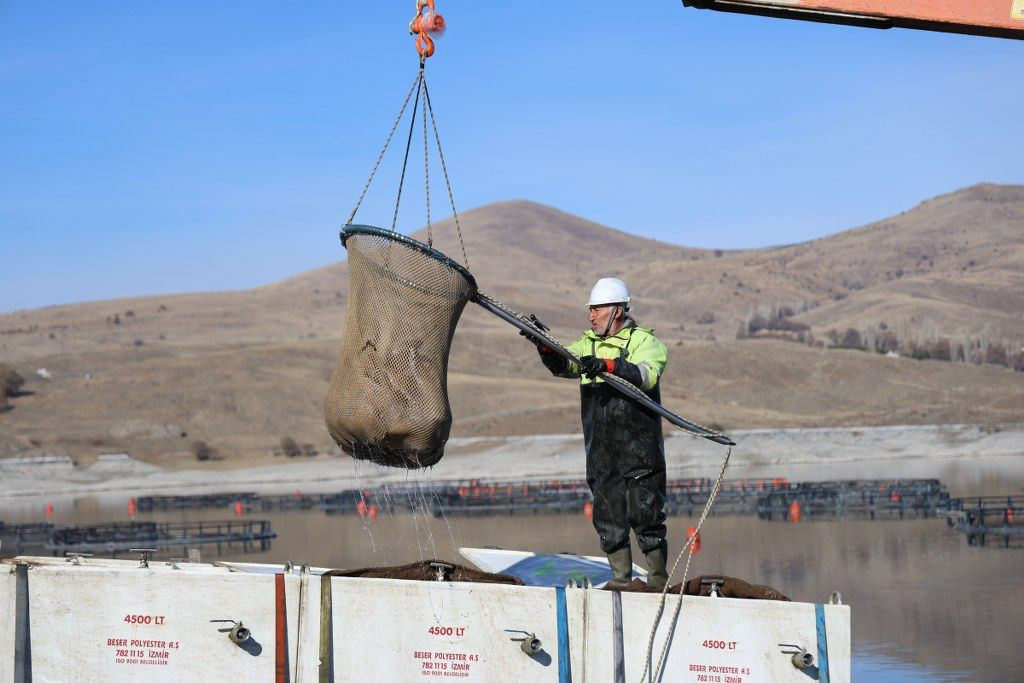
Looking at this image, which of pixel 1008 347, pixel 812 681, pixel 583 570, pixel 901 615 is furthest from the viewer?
pixel 1008 347

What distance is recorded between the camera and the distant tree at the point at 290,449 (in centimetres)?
6881

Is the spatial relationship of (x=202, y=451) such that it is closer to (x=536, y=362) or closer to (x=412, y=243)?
(x=536, y=362)

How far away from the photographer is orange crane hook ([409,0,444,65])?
840 cm

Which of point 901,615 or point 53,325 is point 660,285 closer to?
point 53,325

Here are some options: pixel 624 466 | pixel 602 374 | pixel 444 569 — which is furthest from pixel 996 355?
pixel 444 569

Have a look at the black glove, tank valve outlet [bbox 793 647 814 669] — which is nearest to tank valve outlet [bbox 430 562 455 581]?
the black glove

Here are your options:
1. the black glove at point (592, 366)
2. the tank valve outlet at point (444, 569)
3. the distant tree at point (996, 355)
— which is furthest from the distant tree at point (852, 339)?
A: the tank valve outlet at point (444, 569)

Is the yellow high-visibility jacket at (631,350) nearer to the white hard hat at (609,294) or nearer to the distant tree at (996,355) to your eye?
the white hard hat at (609,294)

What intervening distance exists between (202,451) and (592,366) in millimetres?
63199

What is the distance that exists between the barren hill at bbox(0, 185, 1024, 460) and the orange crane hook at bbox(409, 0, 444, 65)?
60839 mm

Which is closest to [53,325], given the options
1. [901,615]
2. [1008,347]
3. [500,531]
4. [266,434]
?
[266,434]

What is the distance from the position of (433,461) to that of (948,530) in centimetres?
2395

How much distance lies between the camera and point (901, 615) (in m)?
16.3

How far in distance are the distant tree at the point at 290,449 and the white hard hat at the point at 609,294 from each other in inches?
2398
